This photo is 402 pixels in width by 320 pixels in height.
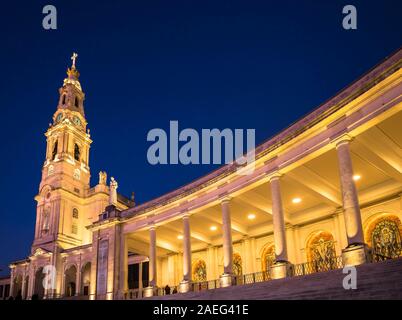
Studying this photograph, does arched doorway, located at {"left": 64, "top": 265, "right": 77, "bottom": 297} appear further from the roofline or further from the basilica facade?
the roofline

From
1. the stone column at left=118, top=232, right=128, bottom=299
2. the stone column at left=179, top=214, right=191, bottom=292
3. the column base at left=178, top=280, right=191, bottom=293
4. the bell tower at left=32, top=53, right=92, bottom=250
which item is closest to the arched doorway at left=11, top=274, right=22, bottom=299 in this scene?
the bell tower at left=32, top=53, right=92, bottom=250

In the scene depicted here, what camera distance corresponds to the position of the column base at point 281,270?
20.6 m

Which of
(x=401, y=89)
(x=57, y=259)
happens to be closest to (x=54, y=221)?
(x=57, y=259)

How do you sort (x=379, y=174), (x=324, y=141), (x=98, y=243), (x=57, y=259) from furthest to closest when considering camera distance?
(x=57, y=259), (x=98, y=243), (x=379, y=174), (x=324, y=141)

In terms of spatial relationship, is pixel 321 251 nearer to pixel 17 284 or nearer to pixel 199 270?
pixel 199 270

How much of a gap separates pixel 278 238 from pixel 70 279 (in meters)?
41.2

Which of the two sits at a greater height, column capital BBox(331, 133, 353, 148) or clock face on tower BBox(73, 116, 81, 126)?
clock face on tower BBox(73, 116, 81, 126)

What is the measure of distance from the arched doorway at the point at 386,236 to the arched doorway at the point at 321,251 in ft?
9.96

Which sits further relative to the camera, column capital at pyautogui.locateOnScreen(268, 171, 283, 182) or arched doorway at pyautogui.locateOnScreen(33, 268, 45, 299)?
arched doorway at pyautogui.locateOnScreen(33, 268, 45, 299)

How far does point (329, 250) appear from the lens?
27953mm

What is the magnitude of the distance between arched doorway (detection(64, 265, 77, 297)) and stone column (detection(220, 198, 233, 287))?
34.5 meters

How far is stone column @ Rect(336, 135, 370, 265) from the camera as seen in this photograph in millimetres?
16828
